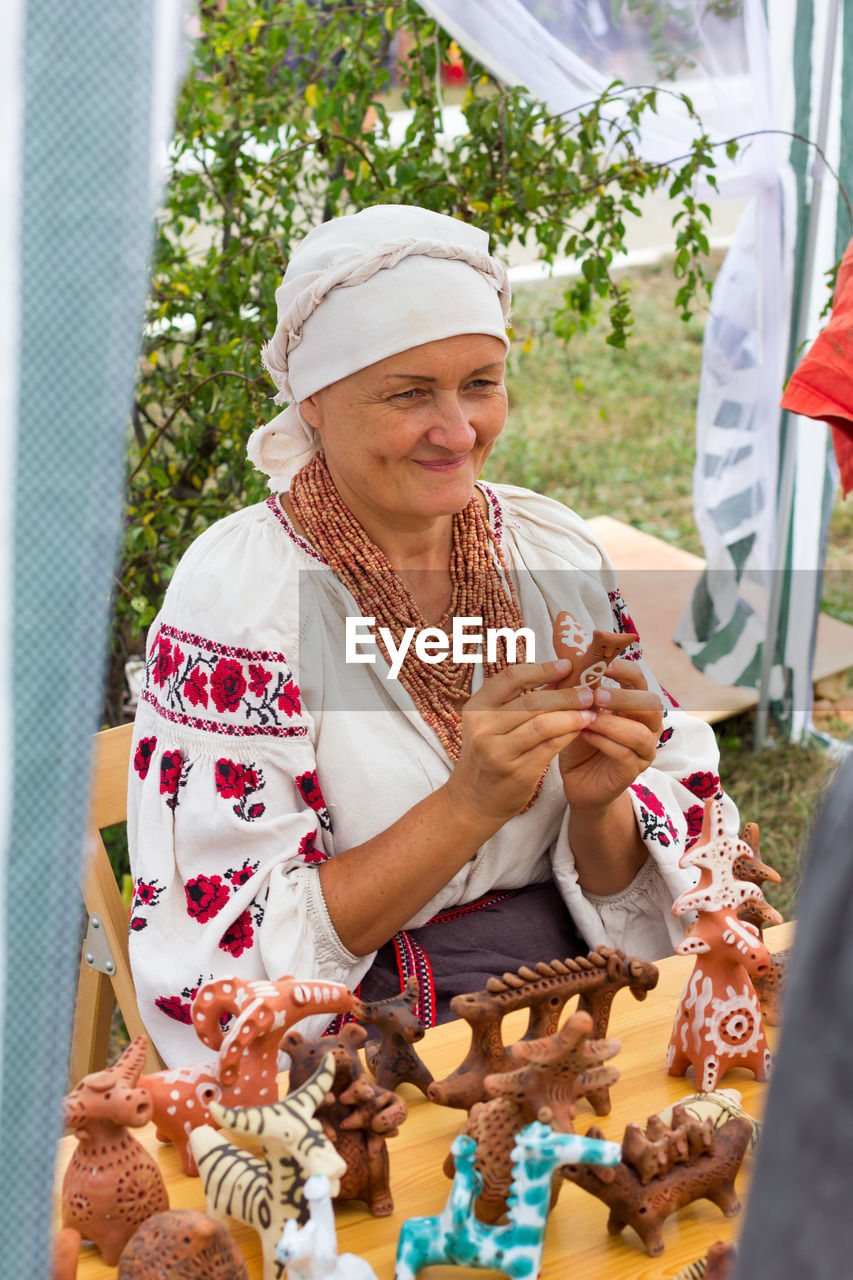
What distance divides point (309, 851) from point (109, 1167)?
26.5 inches

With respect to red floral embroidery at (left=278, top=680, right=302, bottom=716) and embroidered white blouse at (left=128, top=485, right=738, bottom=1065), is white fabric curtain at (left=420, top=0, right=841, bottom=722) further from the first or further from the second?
red floral embroidery at (left=278, top=680, right=302, bottom=716)

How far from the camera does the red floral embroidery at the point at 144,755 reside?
5.45ft

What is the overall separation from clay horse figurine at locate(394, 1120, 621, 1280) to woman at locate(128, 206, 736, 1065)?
584 mm

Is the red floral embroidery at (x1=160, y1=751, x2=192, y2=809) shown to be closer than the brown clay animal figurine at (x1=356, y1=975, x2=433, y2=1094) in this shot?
No

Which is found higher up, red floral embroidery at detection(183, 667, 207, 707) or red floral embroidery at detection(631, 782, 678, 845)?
red floral embroidery at detection(183, 667, 207, 707)

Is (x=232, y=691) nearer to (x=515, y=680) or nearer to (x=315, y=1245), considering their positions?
(x=515, y=680)

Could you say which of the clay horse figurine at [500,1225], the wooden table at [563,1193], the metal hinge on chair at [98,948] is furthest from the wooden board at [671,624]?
the clay horse figurine at [500,1225]

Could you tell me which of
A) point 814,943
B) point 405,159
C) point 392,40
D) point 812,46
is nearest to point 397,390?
point 814,943

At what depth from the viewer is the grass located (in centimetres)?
378

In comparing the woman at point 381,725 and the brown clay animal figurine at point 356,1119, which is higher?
the woman at point 381,725

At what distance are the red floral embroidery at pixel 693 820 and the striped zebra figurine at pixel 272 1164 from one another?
0.93m

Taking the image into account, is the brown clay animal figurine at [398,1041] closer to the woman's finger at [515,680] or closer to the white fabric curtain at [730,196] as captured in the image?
the woman's finger at [515,680]

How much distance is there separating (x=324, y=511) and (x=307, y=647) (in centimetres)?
20

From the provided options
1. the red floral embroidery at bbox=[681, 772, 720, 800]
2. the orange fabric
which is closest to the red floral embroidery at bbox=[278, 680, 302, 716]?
the red floral embroidery at bbox=[681, 772, 720, 800]
